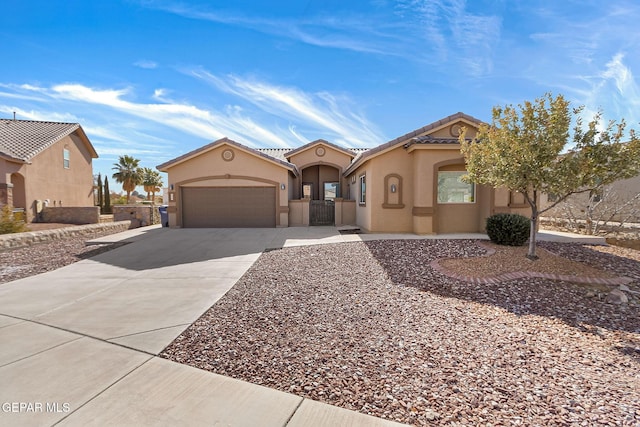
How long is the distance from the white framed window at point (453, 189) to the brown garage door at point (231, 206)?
834 centimetres

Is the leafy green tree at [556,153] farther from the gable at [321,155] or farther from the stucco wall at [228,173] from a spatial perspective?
the gable at [321,155]

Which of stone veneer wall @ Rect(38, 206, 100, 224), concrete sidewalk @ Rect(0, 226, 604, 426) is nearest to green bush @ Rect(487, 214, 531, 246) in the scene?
concrete sidewalk @ Rect(0, 226, 604, 426)

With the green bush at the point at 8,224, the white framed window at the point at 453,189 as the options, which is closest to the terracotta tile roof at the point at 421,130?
the white framed window at the point at 453,189

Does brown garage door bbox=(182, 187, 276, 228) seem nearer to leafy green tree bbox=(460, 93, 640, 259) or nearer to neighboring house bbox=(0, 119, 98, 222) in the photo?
neighboring house bbox=(0, 119, 98, 222)

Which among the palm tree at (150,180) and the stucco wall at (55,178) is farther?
the palm tree at (150,180)

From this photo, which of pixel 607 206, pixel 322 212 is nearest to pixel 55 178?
pixel 322 212

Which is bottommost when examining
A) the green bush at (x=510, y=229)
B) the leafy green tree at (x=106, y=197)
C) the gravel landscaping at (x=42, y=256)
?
the gravel landscaping at (x=42, y=256)

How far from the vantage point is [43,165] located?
60.1 ft

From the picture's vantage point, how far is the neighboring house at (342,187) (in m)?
11.8

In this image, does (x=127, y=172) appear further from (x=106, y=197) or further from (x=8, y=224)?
(x=8, y=224)

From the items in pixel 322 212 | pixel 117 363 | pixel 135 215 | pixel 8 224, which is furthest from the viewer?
pixel 135 215

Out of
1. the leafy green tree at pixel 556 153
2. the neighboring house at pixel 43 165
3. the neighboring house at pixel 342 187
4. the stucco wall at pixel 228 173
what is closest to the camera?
the leafy green tree at pixel 556 153

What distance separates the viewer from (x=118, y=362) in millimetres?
3129

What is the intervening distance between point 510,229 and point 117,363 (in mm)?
9652
